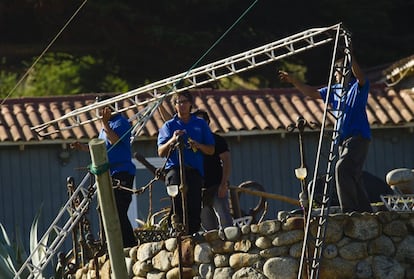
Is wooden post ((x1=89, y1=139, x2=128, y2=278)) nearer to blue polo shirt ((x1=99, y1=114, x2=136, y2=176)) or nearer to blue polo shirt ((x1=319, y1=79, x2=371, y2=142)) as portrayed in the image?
blue polo shirt ((x1=319, y1=79, x2=371, y2=142))

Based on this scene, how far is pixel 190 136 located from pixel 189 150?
15 cm

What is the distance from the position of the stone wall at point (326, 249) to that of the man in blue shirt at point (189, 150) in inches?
20.4

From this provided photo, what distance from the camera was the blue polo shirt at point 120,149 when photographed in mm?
13148

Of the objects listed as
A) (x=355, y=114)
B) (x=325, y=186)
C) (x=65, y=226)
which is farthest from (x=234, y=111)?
(x=325, y=186)

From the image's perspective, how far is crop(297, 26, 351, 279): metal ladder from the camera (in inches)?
464

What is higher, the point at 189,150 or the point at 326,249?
the point at 189,150

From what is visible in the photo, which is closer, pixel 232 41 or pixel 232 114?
pixel 232 114

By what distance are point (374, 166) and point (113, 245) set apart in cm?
1329

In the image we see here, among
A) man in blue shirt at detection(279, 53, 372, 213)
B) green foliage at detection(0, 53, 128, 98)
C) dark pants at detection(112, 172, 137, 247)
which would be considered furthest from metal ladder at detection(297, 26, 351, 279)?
green foliage at detection(0, 53, 128, 98)

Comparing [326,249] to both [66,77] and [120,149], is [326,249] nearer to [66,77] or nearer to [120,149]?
[120,149]

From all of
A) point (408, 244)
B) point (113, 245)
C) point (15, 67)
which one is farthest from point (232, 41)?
point (113, 245)

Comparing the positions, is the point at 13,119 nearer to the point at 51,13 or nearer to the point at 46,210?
the point at 46,210

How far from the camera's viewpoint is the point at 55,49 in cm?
2917

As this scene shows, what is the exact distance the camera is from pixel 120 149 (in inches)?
520
